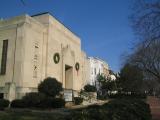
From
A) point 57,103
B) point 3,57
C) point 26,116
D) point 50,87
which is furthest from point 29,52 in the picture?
point 26,116

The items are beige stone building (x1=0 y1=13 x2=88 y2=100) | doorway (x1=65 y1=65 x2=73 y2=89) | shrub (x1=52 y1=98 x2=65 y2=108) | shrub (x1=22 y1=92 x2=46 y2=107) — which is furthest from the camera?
doorway (x1=65 y1=65 x2=73 y2=89)

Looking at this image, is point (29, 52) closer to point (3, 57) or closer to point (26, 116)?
point (3, 57)

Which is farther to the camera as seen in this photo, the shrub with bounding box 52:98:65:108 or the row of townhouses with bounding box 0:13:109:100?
the row of townhouses with bounding box 0:13:109:100

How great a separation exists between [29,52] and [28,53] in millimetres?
361

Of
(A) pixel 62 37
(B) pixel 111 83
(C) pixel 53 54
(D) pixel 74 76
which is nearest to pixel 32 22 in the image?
(C) pixel 53 54

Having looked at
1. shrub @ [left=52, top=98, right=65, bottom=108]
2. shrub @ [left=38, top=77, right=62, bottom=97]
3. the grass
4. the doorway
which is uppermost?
the doorway

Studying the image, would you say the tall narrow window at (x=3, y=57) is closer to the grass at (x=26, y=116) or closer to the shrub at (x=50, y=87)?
the shrub at (x=50, y=87)

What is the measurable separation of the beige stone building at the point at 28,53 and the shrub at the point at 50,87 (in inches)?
43.1

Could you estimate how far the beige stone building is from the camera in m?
38.1

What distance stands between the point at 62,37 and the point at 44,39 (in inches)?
297

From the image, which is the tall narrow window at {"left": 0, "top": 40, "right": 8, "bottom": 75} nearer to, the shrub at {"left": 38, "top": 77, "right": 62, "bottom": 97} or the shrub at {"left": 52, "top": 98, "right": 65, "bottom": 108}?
the shrub at {"left": 38, "top": 77, "right": 62, "bottom": 97}

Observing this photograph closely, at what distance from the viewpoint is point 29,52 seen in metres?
40.1

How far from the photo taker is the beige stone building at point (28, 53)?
38.1 metres

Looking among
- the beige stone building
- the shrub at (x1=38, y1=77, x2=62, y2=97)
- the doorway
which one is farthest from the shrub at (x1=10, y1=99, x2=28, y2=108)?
the doorway
